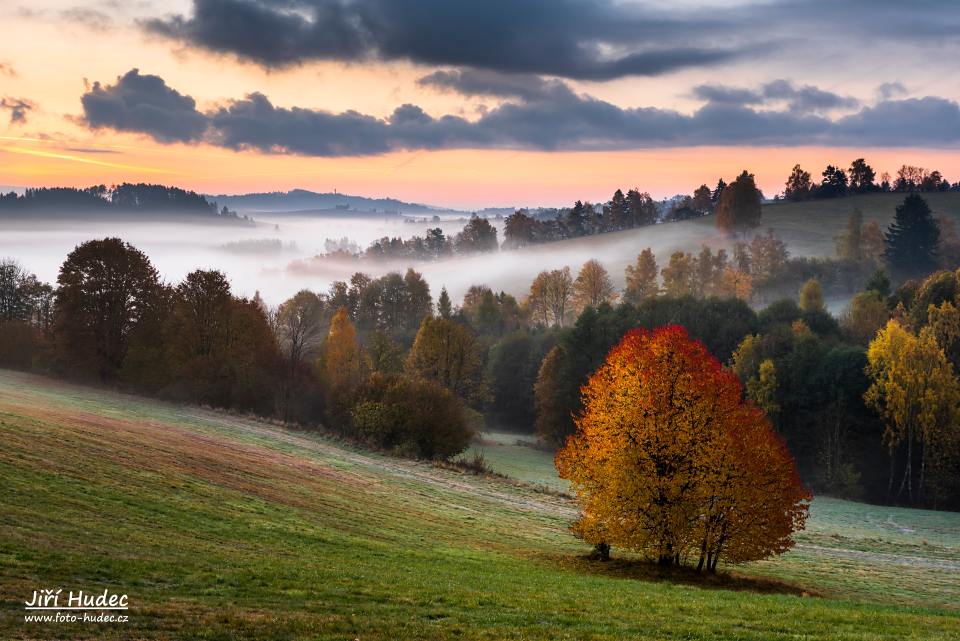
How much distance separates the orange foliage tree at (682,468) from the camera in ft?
93.9

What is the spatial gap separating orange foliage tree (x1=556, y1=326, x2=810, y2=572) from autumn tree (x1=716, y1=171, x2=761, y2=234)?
544 feet

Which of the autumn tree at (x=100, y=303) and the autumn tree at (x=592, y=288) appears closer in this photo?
the autumn tree at (x=100, y=303)

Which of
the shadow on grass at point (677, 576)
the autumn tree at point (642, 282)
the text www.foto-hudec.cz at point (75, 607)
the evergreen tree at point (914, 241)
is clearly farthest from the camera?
the evergreen tree at point (914, 241)

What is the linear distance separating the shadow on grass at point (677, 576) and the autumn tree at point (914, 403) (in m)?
54.4

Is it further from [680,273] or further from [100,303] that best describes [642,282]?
[100,303]

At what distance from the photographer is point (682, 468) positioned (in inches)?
1146

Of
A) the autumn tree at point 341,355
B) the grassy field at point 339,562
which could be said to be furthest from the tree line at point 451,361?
the grassy field at point 339,562

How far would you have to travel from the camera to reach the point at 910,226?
484 feet

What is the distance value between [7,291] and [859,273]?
147927mm

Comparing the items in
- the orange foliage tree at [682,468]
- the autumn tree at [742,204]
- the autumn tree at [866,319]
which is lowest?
the orange foliage tree at [682,468]

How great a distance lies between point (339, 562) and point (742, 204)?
181 m

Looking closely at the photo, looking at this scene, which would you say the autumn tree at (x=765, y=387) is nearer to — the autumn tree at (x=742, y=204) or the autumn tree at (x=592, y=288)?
the autumn tree at (x=592, y=288)

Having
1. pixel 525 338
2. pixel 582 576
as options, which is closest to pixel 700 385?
pixel 582 576

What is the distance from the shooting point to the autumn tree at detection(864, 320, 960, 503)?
73.8 metres
